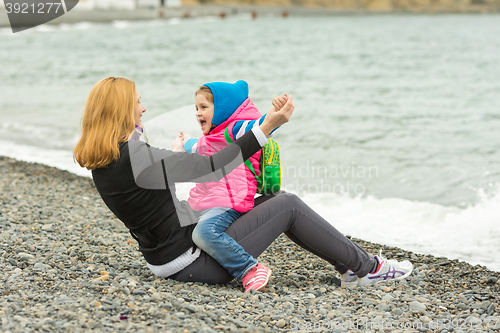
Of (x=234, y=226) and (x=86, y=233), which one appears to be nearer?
(x=234, y=226)

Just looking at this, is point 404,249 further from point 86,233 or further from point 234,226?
point 86,233

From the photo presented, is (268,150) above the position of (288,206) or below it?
above

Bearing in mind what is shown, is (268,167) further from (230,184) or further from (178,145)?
(178,145)

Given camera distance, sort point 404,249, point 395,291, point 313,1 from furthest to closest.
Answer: point 313,1 < point 404,249 < point 395,291

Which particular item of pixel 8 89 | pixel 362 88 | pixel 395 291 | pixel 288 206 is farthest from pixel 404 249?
pixel 8 89

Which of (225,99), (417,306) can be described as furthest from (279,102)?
(417,306)

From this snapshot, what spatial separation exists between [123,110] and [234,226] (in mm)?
1030

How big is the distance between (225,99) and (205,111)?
179mm

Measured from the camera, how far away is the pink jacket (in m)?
3.20

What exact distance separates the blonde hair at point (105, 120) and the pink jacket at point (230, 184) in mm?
599

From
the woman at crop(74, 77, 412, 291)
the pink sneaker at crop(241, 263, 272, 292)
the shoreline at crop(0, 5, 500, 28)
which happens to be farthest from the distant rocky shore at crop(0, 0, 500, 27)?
the pink sneaker at crop(241, 263, 272, 292)

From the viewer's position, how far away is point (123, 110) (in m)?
2.82

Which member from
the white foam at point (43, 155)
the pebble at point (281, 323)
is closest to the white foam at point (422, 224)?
the pebble at point (281, 323)

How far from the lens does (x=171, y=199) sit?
120 inches
